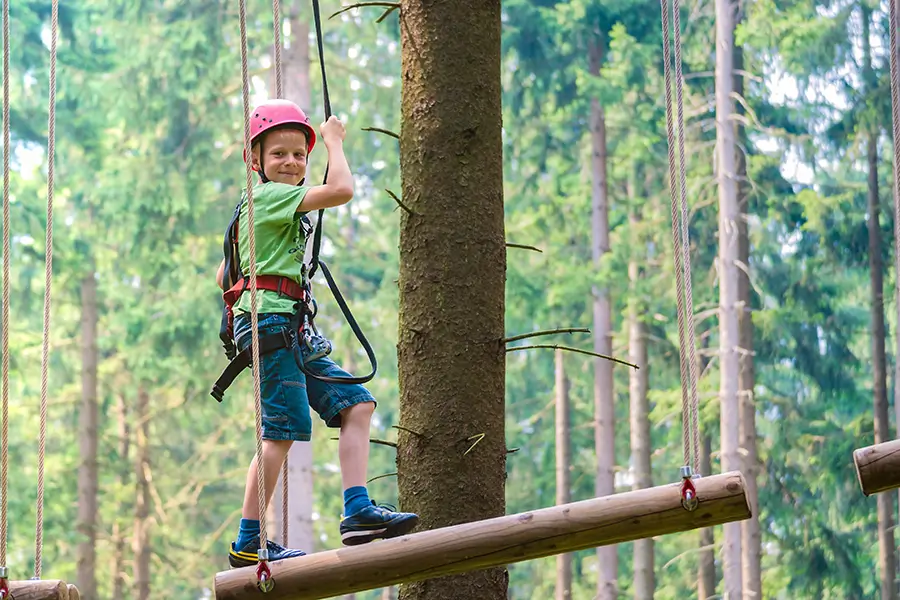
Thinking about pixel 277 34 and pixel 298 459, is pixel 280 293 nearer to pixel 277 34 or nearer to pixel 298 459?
pixel 277 34

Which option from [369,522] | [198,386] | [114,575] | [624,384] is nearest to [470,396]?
[369,522]

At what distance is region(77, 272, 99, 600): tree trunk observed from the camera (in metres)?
16.1

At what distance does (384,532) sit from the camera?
134 inches

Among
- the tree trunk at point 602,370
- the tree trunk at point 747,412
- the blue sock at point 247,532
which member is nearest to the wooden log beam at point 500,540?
the blue sock at point 247,532

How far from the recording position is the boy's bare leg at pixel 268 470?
3.50m

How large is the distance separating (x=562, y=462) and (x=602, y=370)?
171 cm

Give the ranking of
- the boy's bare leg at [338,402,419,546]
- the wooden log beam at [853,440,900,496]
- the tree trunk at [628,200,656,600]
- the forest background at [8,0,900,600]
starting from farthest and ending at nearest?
the tree trunk at [628,200,656,600], the forest background at [8,0,900,600], the boy's bare leg at [338,402,419,546], the wooden log beam at [853,440,900,496]

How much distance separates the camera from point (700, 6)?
17.5m

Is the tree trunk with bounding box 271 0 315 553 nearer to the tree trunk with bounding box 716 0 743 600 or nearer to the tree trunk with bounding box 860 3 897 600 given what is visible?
the tree trunk with bounding box 716 0 743 600

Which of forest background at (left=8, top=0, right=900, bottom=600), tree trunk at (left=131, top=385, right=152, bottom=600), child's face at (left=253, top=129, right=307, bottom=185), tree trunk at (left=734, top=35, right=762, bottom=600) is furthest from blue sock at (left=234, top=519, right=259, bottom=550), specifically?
tree trunk at (left=131, top=385, right=152, bottom=600)

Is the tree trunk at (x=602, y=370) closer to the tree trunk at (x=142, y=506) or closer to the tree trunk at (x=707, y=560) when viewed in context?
the tree trunk at (x=707, y=560)

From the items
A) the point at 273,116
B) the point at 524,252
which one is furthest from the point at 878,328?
the point at 273,116

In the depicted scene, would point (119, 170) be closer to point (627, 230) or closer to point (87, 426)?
point (87, 426)

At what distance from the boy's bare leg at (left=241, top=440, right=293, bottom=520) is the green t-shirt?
14.8 inches
